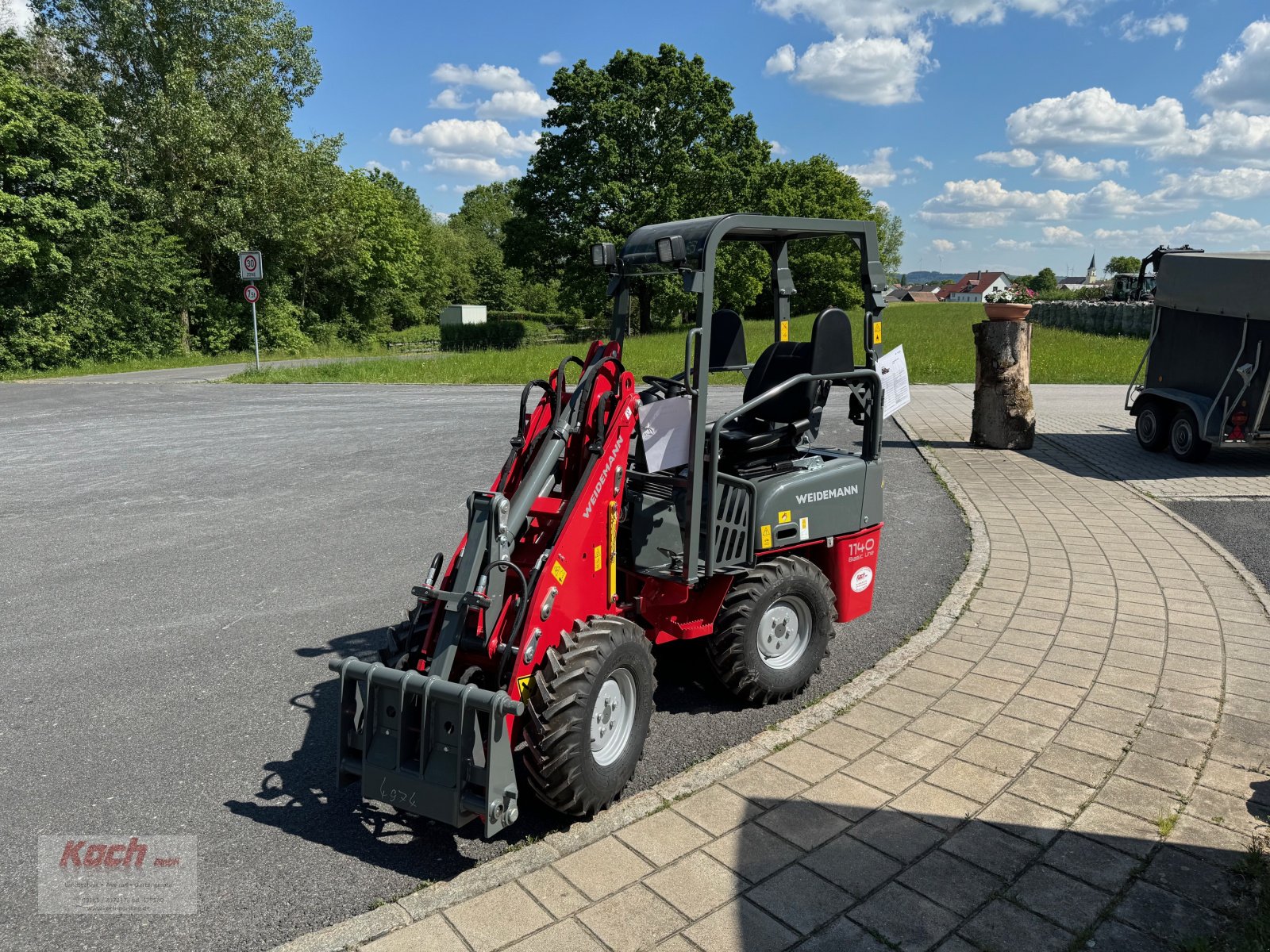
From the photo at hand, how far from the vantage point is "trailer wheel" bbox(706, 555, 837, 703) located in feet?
14.2

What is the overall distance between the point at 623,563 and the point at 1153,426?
1046cm

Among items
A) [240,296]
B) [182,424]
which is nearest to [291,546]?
[182,424]

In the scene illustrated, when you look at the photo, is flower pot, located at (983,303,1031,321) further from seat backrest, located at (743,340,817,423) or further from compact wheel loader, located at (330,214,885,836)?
seat backrest, located at (743,340,817,423)

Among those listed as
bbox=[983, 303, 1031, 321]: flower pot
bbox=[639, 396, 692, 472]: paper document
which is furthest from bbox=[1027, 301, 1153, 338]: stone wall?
bbox=[639, 396, 692, 472]: paper document

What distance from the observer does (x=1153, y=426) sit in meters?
11.8

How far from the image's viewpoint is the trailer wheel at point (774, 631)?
433cm

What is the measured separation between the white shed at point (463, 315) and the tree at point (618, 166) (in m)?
21.3

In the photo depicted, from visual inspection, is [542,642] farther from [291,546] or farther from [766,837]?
[291,546]

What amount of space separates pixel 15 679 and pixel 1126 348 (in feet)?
107

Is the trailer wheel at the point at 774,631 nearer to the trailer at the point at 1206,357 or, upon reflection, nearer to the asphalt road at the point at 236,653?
the asphalt road at the point at 236,653

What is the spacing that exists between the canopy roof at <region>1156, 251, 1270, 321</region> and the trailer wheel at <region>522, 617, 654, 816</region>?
9.89 meters

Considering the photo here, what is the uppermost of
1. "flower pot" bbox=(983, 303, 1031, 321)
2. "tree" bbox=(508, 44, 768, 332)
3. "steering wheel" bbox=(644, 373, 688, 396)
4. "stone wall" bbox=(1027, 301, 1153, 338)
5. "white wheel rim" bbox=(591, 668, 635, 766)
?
"tree" bbox=(508, 44, 768, 332)

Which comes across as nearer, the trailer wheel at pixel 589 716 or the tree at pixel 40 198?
the trailer wheel at pixel 589 716

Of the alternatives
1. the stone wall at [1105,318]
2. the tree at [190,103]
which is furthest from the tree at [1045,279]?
the tree at [190,103]
